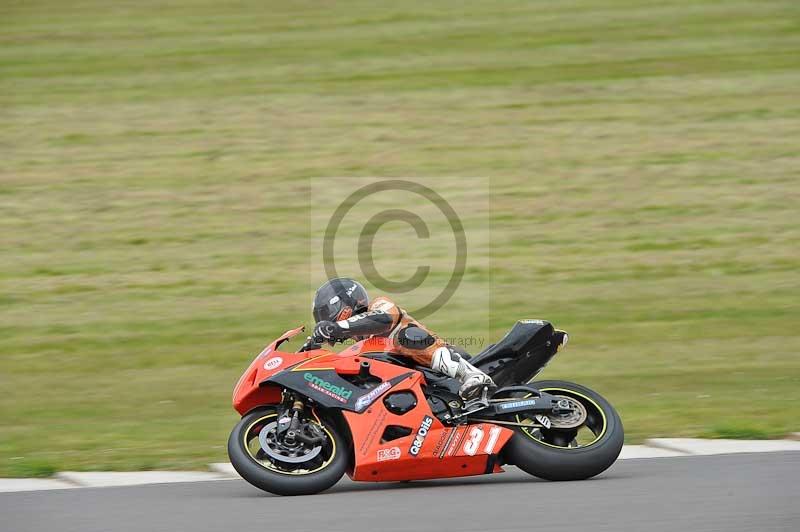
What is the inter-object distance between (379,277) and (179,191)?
4.57 m

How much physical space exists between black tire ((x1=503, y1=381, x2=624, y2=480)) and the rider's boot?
14.4 inches

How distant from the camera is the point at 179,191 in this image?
1784 centimetres

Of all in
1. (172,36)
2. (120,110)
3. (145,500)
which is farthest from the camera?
(172,36)

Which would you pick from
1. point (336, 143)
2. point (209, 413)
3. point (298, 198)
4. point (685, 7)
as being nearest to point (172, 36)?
point (336, 143)

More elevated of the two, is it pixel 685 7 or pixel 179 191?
pixel 685 7

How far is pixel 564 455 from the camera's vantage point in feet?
23.4

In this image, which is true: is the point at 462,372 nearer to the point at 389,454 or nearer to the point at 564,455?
the point at 389,454

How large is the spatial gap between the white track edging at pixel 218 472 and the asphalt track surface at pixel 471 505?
0.25 m

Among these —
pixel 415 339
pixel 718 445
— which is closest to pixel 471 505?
pixel 415 339

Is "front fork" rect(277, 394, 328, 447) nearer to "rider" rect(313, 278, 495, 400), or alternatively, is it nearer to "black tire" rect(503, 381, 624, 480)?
"rider" rect(313, 278, 495, 400)

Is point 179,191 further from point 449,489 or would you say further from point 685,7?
point 685,7

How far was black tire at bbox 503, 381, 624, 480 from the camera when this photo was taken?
712 centimetres

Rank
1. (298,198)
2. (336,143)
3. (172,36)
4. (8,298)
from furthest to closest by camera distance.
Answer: (172,36) < (336,143) < (298,198) < (8,298)

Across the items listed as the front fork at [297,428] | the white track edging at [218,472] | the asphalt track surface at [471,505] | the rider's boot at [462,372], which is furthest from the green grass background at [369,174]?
the rider's boot at [462,372]
